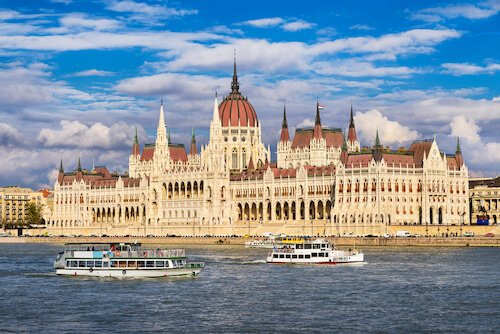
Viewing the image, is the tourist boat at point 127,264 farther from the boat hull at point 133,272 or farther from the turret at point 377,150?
the turret at point 377,150

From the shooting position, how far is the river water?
61.5 meters

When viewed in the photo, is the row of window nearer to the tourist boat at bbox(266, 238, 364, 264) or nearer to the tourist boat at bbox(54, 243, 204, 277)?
the tourist boat at bbox(54, 243, 204, 277)

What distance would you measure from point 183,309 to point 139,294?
9537 millimetres

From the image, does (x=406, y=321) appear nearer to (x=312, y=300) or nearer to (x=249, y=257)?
(x=312, y=300)

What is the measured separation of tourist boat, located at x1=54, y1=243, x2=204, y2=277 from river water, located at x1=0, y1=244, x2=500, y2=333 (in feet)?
5.11

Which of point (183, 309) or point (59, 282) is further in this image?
point (59, 282)


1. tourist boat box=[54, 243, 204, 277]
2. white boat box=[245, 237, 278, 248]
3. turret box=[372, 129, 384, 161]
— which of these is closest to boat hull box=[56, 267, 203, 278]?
tourist boat box=[54, 243, 204, 277]

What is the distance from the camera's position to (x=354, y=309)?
6831cm

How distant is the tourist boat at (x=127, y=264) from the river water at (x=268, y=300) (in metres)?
1.56

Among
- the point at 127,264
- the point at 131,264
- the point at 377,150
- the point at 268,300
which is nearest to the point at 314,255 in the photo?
the point at 131,264

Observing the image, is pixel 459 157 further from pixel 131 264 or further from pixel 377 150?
pixel 131 264

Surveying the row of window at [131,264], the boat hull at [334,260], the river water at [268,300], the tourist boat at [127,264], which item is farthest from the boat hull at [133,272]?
the boat hull at [334,260]

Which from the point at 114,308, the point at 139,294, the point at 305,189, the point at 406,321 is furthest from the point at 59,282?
the point at 305,189

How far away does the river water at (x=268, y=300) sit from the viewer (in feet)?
202
